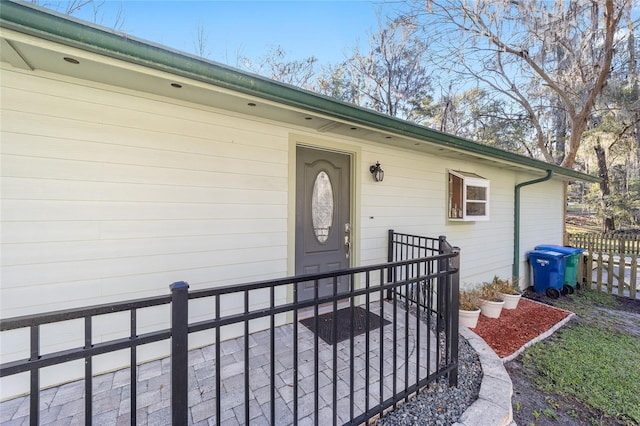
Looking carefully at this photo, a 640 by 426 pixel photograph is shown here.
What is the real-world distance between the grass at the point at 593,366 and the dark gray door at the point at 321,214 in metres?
2.25

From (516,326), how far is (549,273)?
2.64 m

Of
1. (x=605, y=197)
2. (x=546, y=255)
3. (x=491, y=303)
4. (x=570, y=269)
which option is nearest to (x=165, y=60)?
(x=491, y=303)

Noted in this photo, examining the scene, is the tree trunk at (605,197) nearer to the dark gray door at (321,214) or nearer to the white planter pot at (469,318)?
the white planter pot at (469,318)

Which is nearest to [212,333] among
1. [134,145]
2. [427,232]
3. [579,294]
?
[134,145]

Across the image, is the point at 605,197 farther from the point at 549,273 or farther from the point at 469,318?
the point at 469,318

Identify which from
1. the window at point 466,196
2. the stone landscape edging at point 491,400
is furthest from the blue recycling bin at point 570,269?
the stone landscape edging at point 491,400

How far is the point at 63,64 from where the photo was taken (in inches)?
68.2

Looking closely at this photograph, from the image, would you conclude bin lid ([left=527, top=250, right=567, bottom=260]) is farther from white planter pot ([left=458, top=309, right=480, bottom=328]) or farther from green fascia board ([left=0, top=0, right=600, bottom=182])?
green fascia board ([left=0, top=0, right=600, bottom=182])

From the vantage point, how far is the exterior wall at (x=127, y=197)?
1.82m

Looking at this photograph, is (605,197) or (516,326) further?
(605,197)

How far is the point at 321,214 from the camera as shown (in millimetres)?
3256

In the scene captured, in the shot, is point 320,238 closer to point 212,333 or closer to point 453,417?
point 212,333

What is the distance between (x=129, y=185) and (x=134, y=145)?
1.05 ft

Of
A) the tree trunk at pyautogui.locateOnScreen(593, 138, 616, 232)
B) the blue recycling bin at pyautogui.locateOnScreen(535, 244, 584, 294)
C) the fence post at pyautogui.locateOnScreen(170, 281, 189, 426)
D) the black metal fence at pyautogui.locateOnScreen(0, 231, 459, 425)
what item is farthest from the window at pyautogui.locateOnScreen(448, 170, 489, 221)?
the tree trunk at pyautogui.locateOnScreen(593, 138, 616, 232)
